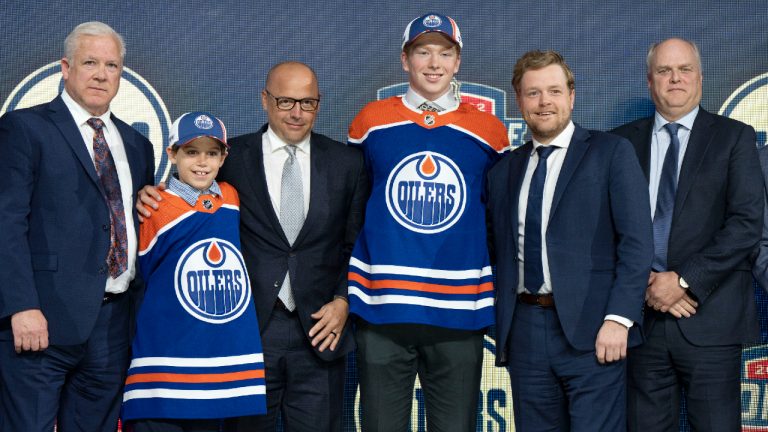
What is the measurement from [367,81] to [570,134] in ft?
4.70

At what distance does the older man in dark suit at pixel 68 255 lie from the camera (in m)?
2.48

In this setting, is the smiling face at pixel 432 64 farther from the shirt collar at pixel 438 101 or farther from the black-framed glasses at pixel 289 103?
the black-framed glasses at pixel 289 103

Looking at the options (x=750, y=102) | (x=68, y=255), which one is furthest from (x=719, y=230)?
(x=68, y=255)

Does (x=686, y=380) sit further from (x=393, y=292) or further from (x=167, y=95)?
(x=167, y=95)

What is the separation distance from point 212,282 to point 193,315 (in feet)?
0.36

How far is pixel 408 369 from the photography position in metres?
2.68

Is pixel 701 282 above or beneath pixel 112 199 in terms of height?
beneath

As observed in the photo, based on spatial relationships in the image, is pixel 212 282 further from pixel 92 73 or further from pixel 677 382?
pixel 677 382

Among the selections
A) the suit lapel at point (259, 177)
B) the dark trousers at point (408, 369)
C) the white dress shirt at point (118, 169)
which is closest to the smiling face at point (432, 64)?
the suit lapel at point (259, 177)

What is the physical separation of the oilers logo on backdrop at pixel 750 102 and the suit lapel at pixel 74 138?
2781mm

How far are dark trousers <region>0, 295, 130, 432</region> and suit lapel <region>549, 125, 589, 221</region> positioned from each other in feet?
4.63

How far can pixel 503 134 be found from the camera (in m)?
2.86

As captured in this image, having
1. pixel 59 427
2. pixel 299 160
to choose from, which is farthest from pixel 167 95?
pixel 59 427

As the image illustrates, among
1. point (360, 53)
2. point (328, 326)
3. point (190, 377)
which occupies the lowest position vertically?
point (190, 377)
